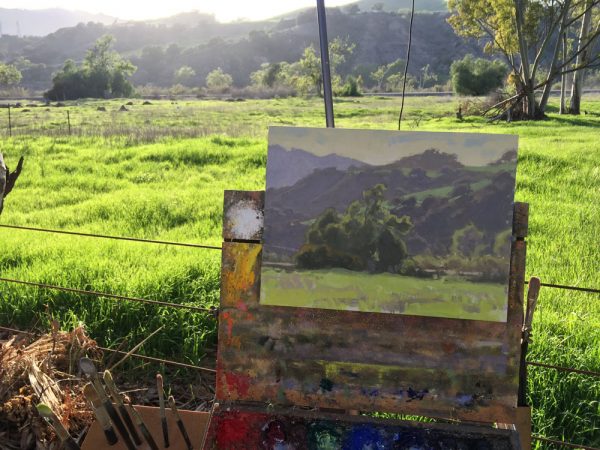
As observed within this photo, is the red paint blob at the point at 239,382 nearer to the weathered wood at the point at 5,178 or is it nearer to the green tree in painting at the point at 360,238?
the green tree in painting at the point at 360,238

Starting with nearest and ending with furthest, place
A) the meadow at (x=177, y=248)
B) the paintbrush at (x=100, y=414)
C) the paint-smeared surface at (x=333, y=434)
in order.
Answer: the paintbrush at (x=100, y=414)
the paint-smeared surface at (x=333, y=434)
the meadow at (x=177, y=248)

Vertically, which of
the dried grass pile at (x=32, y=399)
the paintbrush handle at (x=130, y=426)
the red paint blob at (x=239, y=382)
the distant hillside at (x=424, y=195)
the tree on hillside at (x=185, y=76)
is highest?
the tree on hillside at (x=185, y=76)

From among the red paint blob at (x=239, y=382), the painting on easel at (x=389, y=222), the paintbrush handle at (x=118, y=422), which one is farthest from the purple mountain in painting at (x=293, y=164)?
the paintbrush handle at (x=118, y=422)

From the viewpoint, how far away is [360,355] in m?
2.12

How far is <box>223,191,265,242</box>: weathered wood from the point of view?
7.05 ft

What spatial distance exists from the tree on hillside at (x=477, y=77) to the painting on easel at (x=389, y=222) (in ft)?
122

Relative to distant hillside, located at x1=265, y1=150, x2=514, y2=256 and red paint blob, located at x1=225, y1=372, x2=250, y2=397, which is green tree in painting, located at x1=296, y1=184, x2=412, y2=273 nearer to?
distant hillside, located at x1=265, y1=150, x2=514, y2=256

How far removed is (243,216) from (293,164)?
0.95ft

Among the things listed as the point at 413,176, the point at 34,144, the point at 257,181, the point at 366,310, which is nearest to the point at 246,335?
the point at 366,310

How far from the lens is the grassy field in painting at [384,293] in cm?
202

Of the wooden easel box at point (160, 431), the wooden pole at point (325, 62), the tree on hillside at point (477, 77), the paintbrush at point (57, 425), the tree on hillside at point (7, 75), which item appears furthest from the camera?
the tree on hillside at point (7, 75)

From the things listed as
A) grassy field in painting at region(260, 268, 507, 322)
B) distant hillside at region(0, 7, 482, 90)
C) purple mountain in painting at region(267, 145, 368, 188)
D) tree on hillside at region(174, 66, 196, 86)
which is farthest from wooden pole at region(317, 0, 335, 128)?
tree on hillside at region(174, 66, 196, 86)

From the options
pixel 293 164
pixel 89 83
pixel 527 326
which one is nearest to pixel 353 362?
pixel 527 326

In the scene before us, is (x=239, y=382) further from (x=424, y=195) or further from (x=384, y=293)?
(x=424, y=195)
